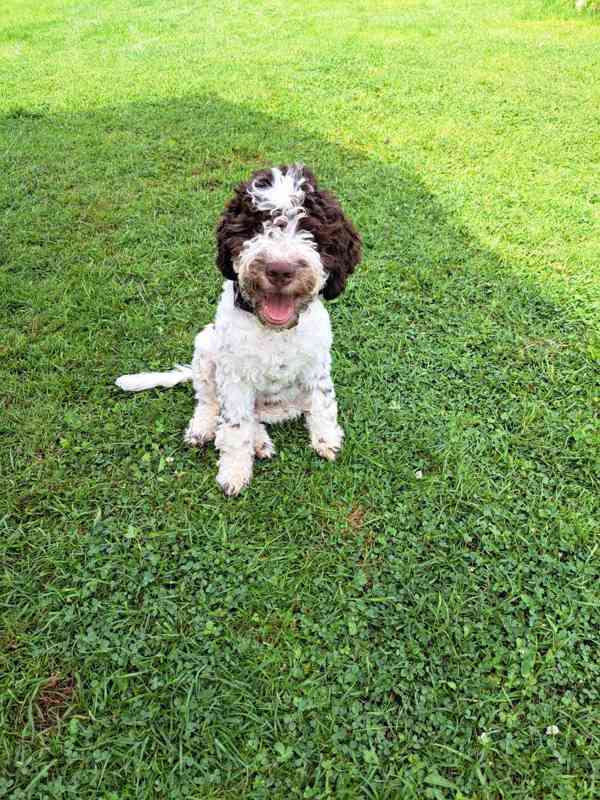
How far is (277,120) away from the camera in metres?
7.66

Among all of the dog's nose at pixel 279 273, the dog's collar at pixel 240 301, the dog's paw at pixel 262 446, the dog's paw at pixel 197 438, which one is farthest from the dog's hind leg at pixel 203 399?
the dog's nose at pixel 279 273

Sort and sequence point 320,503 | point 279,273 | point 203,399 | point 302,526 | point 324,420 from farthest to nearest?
point 203,399
point 324,420
point 320,503
point 302,526
point 279,273

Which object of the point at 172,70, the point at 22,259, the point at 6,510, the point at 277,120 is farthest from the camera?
the point at 172,70

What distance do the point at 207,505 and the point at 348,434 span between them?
3.30ft

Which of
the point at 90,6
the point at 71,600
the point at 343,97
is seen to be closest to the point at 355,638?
the point at 71,600

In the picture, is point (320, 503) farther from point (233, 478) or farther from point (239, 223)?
point (239, 223)

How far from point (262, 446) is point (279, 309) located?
3.38 ft

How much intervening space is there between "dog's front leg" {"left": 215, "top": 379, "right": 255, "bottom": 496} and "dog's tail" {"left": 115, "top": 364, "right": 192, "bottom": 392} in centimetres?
67

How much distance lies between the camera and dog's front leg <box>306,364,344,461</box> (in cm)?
348

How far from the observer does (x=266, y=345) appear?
3.10m

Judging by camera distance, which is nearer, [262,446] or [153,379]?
[262,446]

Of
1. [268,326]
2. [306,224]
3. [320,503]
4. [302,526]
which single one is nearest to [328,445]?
[320,503]

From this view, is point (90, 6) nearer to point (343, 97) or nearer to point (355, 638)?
point (343, 97)

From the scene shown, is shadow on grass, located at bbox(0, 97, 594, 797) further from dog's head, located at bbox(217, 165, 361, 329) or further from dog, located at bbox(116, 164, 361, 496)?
dog's head, located at bbox(217, 165, 361, 329)
